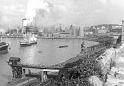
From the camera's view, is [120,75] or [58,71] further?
[58,71]

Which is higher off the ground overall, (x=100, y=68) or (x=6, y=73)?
(x=100, y=68)

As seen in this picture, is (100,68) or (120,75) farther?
(100,68)

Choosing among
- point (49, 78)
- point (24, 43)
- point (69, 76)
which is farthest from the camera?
point (24, 43)

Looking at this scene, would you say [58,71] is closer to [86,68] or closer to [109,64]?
[86,68]

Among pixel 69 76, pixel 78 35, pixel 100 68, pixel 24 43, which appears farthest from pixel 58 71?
pixel 78 35

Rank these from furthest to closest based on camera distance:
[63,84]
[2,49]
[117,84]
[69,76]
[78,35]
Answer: [78,35] < [2,49] < [69,76] < [63,84] < [117,84]

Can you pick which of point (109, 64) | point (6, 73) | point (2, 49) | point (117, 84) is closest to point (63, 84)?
point (117, 84)

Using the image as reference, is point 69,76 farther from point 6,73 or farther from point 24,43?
point 24,43

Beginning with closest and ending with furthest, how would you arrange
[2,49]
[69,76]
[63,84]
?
[63,84]
[69,76]
[2,49]

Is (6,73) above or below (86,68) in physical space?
below
